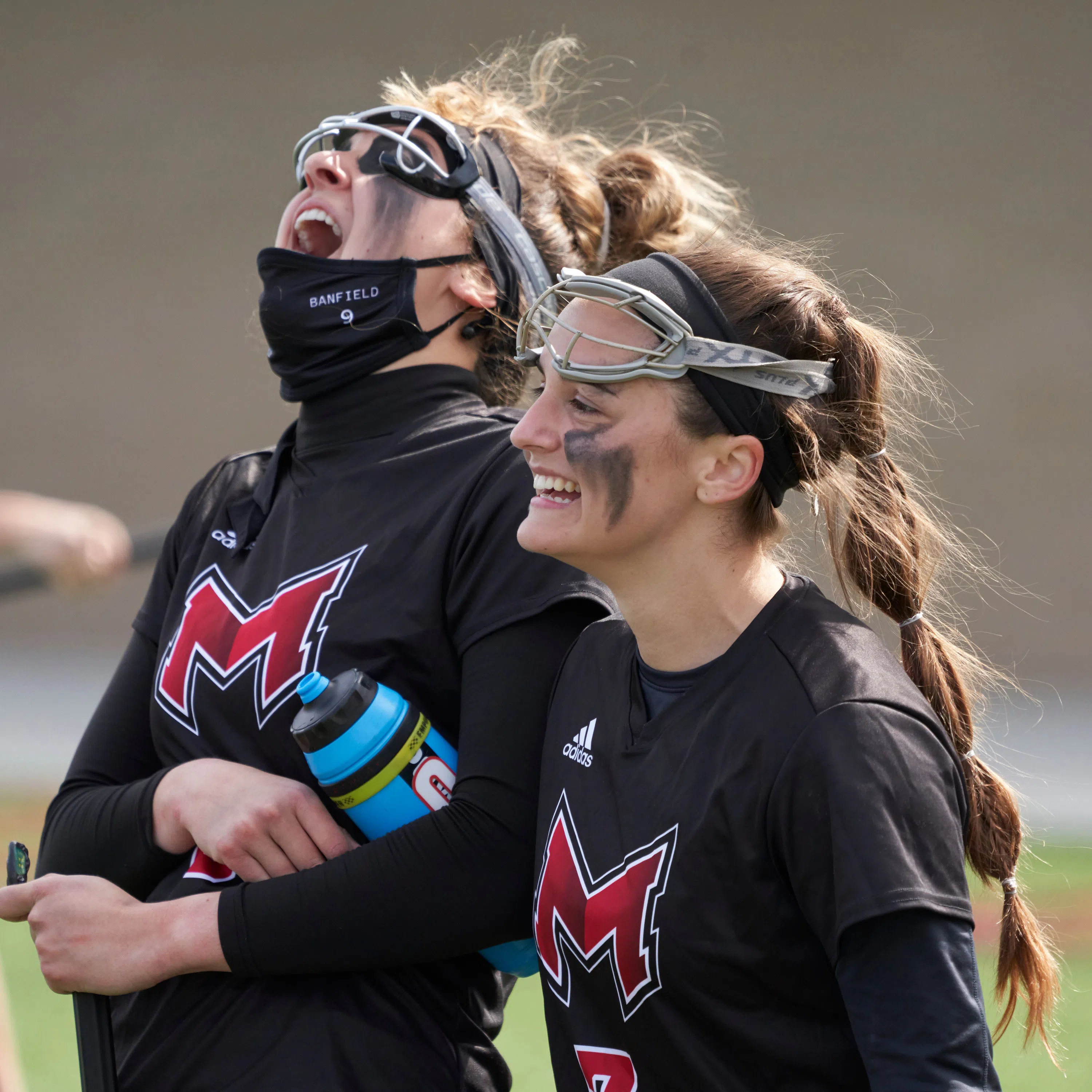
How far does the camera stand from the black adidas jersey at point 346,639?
1.91 meters

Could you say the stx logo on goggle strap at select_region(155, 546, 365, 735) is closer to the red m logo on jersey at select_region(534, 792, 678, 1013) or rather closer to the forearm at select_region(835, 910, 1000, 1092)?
the red m logo on jersey at select_region(534, 792, 678, 1013)

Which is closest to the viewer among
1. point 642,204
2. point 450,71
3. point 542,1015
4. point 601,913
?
point 601,913

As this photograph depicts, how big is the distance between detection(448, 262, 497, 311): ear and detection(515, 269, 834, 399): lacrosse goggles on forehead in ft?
1.97

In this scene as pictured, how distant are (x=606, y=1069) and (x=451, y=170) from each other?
5.28 ft

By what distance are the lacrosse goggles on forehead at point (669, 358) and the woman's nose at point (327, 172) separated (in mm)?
822

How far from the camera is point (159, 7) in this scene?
37.4 ft

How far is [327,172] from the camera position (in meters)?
2.51

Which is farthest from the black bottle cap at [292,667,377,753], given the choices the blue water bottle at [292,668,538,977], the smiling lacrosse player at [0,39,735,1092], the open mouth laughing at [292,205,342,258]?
the open mouth laughing at [292,205,342,258]

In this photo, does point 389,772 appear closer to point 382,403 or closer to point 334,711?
point 334,711

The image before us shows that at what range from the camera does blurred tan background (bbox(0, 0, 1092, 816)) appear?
1110 centimetres

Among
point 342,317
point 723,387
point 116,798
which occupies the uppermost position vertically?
point 342,317

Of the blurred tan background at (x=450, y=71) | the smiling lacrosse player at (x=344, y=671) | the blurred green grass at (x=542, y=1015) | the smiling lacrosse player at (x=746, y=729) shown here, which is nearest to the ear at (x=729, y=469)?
the smiling lacrosse player at (x=746, y=729)

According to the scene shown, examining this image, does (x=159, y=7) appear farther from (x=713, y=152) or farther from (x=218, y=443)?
(x=713, y=152)

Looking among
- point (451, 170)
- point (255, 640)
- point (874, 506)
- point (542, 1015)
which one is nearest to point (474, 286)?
point (451, 170)
